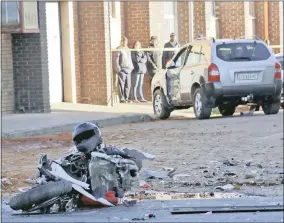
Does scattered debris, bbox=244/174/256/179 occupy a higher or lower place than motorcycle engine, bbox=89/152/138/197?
lower

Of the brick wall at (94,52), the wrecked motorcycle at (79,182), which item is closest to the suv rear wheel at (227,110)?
the brick wall at (94,52)

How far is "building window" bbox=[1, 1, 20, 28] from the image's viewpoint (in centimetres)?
2144

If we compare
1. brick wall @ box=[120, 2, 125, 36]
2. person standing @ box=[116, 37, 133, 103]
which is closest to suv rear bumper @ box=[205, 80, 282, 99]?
person standing @ box=[116, 37, 133, 103]

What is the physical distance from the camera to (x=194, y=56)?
20.4 meters

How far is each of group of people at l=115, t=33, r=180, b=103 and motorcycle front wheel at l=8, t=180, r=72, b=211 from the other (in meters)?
18.9

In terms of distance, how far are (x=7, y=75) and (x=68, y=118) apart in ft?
8.33

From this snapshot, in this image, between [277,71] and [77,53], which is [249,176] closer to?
[277,71]

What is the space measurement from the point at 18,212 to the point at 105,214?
846mm

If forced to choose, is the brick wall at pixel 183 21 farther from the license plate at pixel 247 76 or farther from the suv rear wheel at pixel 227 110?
the license plate at pixel 247 76

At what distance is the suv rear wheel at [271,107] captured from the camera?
67.3 ft

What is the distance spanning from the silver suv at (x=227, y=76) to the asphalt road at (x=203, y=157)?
465mm

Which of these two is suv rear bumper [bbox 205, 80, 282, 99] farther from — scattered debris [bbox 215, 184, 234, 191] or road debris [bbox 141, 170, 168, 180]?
scattered debris [bbox 215, 184, 234, 191]

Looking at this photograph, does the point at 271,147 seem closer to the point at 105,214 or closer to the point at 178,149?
the point at 178,149

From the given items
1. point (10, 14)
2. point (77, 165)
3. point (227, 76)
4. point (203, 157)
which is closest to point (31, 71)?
point (10, 14)
